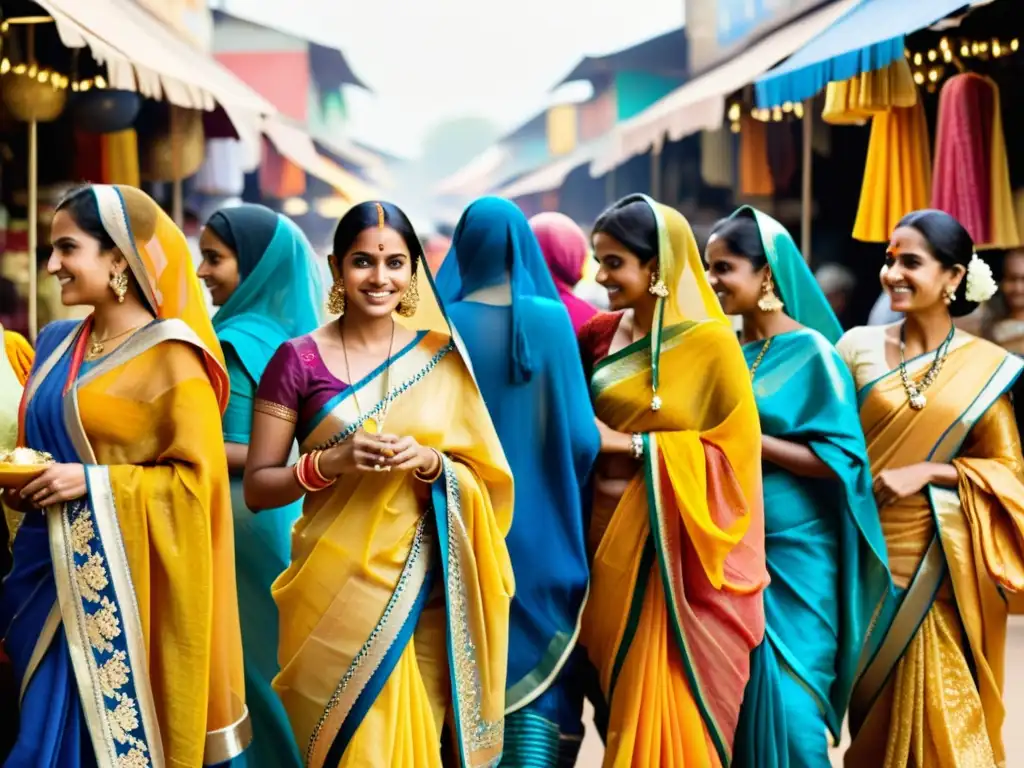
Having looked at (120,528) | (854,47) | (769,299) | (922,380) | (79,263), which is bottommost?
(120,528)

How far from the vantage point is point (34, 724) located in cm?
327

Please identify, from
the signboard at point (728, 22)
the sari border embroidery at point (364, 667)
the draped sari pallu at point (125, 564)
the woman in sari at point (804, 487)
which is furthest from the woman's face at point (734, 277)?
the signboard at point (728, 22)

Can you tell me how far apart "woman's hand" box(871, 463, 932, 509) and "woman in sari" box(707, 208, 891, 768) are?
0.11 m

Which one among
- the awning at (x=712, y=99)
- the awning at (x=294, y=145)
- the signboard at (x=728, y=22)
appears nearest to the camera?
the awning at (x=712, y=99)

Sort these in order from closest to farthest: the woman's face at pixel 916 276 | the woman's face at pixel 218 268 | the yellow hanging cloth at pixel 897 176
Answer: the woman's face at pixel 916 276 < the woman's face at pixel 218 268 < the yellow hanging cloth at pixel 897 176

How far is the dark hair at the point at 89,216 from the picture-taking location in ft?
11.2

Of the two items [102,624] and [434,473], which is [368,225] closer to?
[434,473]

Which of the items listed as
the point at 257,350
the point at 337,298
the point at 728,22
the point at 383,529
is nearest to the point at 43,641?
the point at 383,529

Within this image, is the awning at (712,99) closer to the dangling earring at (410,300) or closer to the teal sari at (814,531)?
the teal sari at (814,531)

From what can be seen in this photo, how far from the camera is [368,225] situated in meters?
3.60

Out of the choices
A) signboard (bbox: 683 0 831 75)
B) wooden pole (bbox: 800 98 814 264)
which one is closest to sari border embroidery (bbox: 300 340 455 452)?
wooden pole (bbox: 800 98 814 264)

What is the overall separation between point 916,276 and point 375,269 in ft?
6.39

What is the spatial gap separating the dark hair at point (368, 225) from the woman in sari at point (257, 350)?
0.99 m

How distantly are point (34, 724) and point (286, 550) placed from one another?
1559 mm
